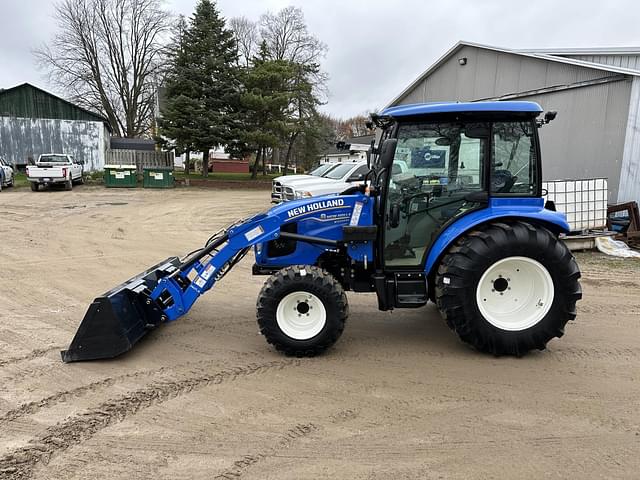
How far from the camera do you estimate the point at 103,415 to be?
3283mm

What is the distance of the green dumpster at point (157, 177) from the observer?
22.8 meters

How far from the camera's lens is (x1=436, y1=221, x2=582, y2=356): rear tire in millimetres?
4082

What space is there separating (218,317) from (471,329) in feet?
9.26

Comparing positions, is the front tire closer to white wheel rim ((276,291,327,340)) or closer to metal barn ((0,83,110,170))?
white wheel rim ((276,291,327,340))

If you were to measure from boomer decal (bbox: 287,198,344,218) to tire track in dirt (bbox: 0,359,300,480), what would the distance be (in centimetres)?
136

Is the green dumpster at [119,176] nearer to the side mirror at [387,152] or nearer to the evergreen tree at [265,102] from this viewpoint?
the evergreen tree at [265,102]

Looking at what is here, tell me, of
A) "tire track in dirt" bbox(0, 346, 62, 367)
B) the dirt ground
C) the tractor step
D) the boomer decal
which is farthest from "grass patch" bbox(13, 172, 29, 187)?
the tractor step

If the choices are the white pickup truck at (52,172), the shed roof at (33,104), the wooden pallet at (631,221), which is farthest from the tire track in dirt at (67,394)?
the shed roof at (33,104)

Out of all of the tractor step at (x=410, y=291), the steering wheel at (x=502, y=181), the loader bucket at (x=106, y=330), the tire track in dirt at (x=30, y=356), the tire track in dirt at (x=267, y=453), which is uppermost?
the steering wheel at (x=502, y=181)

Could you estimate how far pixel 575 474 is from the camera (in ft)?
8.86

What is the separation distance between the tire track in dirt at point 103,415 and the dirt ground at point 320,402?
0.01 m

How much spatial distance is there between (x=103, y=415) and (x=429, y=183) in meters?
3.28

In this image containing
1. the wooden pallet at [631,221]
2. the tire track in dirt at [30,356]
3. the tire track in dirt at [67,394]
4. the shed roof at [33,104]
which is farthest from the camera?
the shed roof at [33,104]

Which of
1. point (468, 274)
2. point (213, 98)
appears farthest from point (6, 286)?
point (213, 98)
